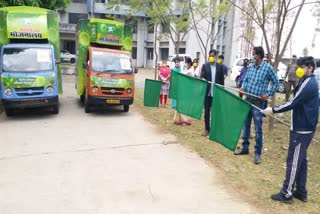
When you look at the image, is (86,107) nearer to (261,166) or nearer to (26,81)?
(26,81)

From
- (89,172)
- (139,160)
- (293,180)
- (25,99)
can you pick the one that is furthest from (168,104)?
(293,180)

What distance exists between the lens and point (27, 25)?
430 inches

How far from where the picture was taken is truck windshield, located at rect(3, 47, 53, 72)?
9901 millimetres

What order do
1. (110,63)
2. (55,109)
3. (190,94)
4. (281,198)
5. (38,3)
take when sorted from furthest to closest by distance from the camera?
(38,3), (110,63), (55,109), (190,94), (281,198)

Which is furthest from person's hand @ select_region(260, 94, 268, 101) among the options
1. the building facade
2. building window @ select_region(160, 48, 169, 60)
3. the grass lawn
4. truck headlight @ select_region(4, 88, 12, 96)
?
building window @ select_region(160, 48, 169, 60)

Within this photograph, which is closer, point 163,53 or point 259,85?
point 259,85

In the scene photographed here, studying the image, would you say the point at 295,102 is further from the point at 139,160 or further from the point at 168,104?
the point at 168,104

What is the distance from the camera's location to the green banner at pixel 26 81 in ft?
31.1

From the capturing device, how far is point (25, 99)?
9562 millimetres

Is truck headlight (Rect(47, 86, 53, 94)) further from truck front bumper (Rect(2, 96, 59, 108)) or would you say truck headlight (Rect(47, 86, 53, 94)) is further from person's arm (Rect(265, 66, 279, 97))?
person's arm (Rect(265, 66, 279, 97))

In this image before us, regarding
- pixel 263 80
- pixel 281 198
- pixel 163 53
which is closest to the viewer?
pixel 281 198

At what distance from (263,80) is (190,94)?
210 cm

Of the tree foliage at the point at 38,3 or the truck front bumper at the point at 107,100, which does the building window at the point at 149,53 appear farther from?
the truck front bumper at the point at 107,100

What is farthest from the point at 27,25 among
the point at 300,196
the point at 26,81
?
the point at 300,196
